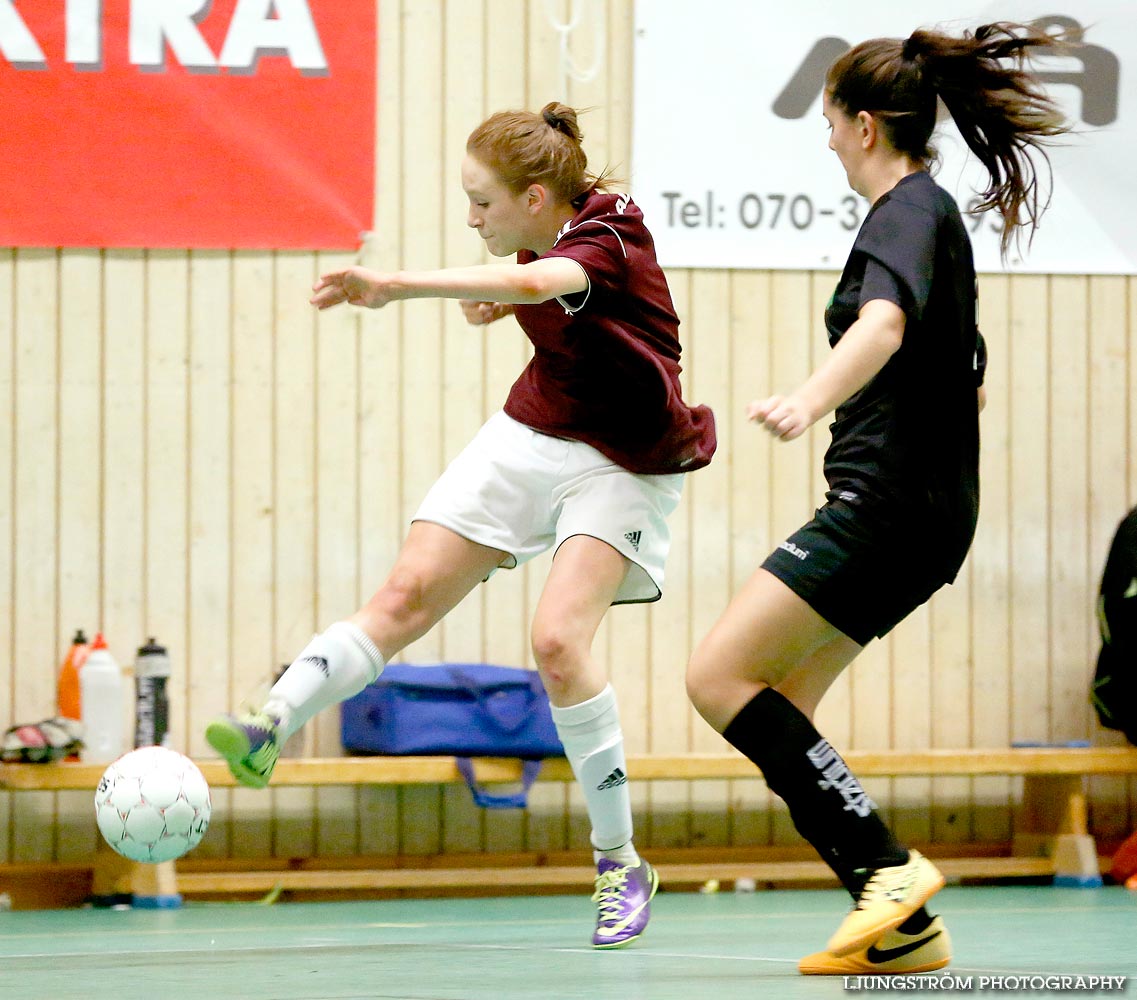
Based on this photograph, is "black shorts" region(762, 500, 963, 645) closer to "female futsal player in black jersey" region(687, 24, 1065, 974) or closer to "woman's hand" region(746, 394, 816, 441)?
"female futsal player in black jersey" region(687, 24, 1065, 974)

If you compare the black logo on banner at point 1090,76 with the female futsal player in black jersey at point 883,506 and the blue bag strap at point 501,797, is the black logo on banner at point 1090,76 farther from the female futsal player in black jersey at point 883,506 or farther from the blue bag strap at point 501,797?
the female futsal player in black jersey at point 883,506

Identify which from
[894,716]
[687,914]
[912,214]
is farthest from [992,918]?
[912,214]

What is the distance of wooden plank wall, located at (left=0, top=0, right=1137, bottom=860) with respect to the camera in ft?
18.4

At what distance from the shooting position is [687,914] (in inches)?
188

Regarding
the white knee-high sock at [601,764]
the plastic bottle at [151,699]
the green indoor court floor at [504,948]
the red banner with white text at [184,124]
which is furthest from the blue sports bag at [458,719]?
the white knee-high sock at [601,764]

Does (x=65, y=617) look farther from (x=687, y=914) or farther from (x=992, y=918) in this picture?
(x=992, y=918)

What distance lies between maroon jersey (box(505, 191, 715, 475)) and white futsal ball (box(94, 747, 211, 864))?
1101 mm

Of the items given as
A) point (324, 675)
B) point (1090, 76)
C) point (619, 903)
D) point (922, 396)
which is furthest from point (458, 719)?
point (1090, 76)

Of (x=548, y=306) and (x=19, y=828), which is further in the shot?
(x=19, y=828)

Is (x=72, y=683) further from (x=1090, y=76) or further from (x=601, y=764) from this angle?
(x=1090, y=76)

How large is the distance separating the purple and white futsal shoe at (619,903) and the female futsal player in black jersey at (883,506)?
0.73 meters

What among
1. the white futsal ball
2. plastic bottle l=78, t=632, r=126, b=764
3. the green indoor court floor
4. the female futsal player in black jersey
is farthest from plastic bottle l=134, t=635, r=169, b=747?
the female futsal player in black jersey

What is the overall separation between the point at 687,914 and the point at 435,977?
77.3 inches

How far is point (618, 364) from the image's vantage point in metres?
3.50
